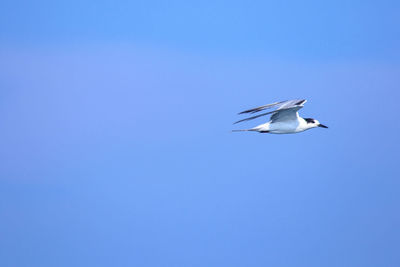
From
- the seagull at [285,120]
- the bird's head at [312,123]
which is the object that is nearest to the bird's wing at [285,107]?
the seagull at [285,120]

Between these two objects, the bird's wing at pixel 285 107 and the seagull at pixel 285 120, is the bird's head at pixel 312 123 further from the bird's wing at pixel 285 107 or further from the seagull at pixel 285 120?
the bird's wing at pixel 285 107

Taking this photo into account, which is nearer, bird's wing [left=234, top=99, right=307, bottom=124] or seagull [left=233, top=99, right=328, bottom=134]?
bird's wing [left=234, top=99, right=307, bottom=124]

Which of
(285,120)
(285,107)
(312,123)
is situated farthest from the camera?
(312,123)

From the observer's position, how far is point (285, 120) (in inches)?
1508

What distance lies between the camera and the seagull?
1448 inches

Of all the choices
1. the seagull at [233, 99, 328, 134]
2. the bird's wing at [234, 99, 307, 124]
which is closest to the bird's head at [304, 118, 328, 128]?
the seagull at [233, 99, 328, 134]

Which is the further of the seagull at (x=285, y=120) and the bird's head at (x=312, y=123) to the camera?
the bird's head at (x=312, y=123)

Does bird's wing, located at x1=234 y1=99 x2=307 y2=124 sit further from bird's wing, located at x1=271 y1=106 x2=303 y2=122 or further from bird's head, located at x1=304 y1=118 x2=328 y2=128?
bird's head, located at x1=304 y1=118 x2=328 y2=128

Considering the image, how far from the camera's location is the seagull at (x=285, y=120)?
121 ft

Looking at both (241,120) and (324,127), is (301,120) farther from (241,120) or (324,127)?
(241,120)

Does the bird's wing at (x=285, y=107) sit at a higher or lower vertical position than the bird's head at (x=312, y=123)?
lower

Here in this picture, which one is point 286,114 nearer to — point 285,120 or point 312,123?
point 285,120

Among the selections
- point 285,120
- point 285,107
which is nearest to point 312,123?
point 285,120

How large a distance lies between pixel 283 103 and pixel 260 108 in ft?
5.67
